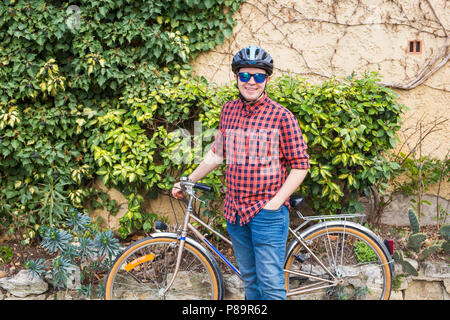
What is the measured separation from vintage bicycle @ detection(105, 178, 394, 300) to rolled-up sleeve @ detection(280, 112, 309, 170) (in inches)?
15.9

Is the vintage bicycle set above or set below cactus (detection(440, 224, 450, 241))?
below

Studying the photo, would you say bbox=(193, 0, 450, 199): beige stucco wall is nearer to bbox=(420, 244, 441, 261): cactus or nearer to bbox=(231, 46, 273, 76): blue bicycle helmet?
bbox=(420, 244, 441, 261): cactus

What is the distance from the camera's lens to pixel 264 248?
2.57 m

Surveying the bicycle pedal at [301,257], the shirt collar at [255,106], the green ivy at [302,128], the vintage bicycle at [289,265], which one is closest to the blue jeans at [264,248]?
the vintage bicycle at [289,265]

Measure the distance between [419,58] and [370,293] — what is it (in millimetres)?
2228

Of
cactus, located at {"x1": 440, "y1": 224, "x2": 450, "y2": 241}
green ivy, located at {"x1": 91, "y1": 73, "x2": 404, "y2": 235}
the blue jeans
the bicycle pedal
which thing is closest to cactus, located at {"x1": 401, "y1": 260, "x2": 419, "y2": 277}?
cactus, located at {"x1": 440, "y1": 224, "x2": 450, "y2": 241}

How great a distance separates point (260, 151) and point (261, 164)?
0.26 feet

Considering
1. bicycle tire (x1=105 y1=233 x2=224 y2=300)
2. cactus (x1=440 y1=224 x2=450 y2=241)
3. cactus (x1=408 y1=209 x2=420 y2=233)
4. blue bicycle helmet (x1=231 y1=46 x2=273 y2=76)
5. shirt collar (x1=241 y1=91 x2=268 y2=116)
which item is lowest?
bicycle tire (x1=105 y1=233 x2=224 y2=300)

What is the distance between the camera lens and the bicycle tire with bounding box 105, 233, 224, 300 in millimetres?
2896

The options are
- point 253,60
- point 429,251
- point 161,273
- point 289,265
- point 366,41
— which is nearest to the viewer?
point 253,60

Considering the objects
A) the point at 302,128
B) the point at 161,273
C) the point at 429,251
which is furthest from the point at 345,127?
the point at 161,273

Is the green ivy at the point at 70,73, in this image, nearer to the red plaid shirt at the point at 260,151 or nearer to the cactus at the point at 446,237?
the red plaid shirt at the point at 260,151

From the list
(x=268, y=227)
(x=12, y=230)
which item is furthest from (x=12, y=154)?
(x=268, y=227)

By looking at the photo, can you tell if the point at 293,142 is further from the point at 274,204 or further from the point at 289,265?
the point at 289,265
